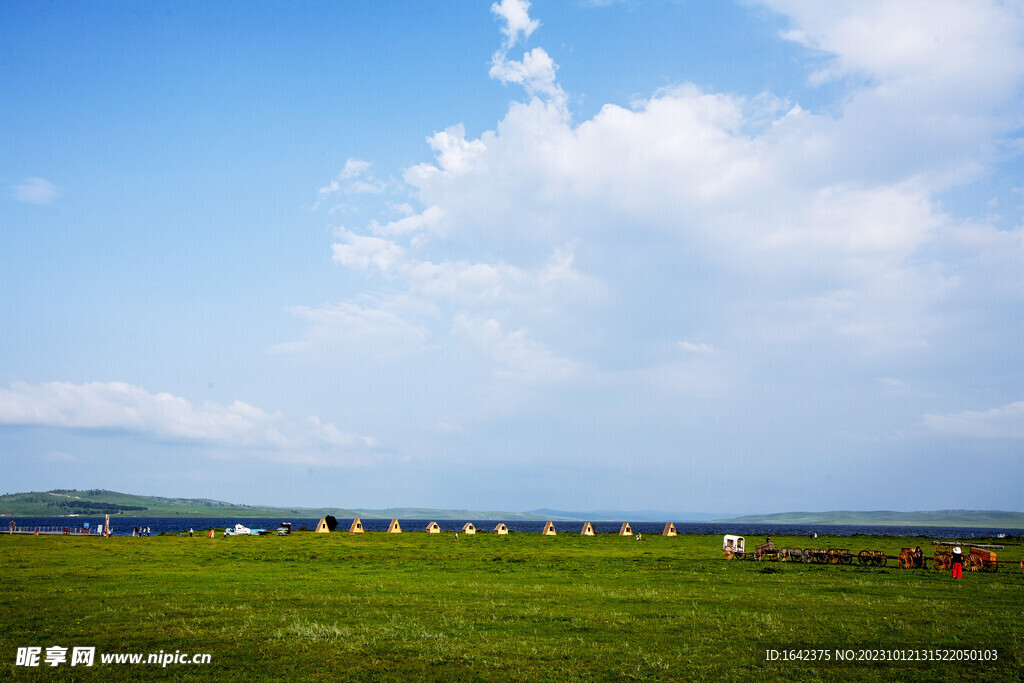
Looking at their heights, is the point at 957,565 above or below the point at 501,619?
below

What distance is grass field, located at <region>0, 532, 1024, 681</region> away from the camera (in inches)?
639

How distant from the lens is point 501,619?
2317cm

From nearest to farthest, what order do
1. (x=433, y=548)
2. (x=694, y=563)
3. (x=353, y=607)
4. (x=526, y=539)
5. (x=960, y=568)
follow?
(x=353, y=607) < (x=960, y=568) < (x=694, y=563) < (x=433, y=548) < (x=526, y=539)

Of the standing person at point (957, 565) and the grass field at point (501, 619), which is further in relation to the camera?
the standing person at point (957, 565)

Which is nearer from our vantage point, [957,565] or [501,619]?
[501,619]

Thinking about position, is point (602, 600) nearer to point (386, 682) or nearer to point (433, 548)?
point (386, 682)

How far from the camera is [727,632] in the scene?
20.7 m

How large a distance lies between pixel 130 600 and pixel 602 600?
1937 cm

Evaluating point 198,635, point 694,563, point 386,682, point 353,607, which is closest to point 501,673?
point 386,682

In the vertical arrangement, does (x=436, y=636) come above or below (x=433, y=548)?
above

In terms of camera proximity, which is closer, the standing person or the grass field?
the grass field

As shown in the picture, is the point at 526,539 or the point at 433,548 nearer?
the point at 433,548

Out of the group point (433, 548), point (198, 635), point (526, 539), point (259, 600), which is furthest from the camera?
point (526, 539)

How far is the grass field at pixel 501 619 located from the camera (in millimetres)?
16219
